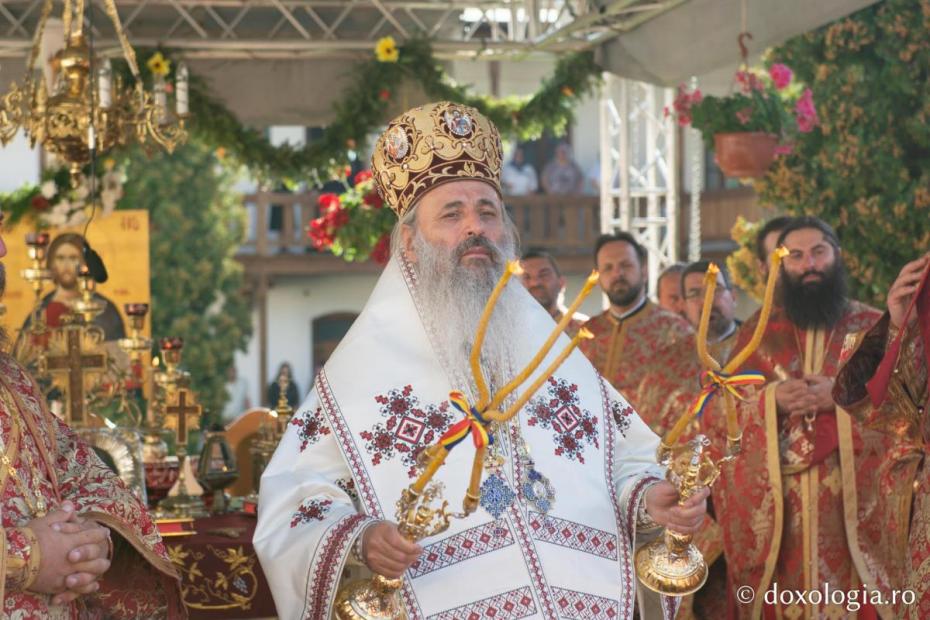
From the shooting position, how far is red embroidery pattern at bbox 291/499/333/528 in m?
3.76

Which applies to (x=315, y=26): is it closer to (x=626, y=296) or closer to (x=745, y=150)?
(x=745, y=150)

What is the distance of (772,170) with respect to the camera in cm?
946

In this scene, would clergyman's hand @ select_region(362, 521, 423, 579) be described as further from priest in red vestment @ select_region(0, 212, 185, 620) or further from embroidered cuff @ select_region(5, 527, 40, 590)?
embroidered cuff @ select_region(5, 527, 40, 590)

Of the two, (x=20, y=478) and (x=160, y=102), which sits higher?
(x=160, y=102)

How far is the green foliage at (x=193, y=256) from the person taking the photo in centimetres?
1816

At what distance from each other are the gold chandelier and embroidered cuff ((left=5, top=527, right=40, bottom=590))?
3.67m

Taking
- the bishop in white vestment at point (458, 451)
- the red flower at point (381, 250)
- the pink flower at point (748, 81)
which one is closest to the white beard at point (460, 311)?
the bishop in white vestment at point (458, 451)

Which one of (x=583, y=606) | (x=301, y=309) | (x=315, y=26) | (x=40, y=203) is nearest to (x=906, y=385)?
(x=583, y=606)

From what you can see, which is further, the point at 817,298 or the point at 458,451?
the point at 817,298

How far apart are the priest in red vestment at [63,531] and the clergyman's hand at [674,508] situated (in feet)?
3.91

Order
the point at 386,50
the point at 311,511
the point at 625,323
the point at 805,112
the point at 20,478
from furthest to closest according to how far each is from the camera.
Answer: the point at 386,50 < the point at 805,112 < the point at 625,323 < the point at 311,511 < the point at 20,478

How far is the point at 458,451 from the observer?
13.0ft

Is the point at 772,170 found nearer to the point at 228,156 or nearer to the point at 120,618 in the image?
the point at 228,156

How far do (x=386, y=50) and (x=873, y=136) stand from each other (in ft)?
10.4
